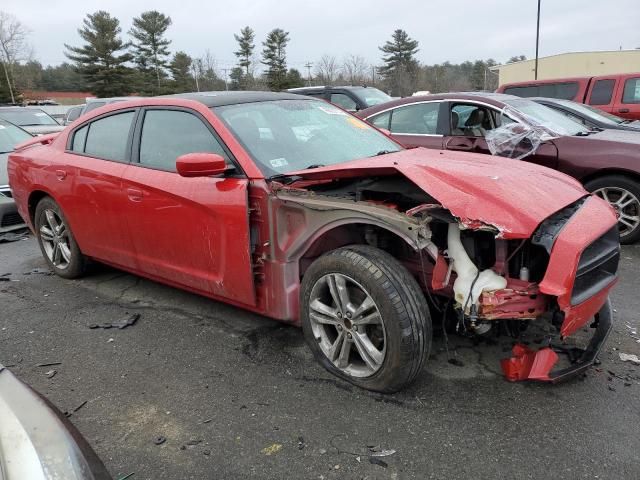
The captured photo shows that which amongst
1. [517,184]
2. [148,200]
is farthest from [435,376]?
[148,200]

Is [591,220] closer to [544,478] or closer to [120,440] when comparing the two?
[544,478]

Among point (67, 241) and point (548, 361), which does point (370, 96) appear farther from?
point (548, 361)

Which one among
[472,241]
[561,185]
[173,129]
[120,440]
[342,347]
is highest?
[173,129]

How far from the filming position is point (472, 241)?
2615 millimetres

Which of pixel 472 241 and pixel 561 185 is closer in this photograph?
pixel 472 241

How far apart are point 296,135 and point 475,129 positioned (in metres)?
3.36

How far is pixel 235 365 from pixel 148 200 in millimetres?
1315

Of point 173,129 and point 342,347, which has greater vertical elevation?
point 173,129

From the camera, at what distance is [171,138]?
3.68 m

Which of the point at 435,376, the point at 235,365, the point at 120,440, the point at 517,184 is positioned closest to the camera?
the point at 120,440

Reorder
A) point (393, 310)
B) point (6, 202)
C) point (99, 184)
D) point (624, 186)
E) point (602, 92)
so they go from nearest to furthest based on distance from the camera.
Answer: point (393, 310) < point (99, 184) < point (624, 186) < point (6, 202) < point (602, 92)

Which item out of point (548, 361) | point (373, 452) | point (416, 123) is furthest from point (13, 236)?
point (548, 361)

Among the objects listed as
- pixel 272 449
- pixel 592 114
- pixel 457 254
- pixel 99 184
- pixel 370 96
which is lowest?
pixel 272 449

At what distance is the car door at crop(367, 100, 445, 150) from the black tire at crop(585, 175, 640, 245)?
178 centimetres
